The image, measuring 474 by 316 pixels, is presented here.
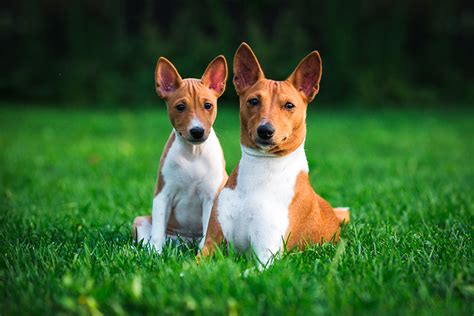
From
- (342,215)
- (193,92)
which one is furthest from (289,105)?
(342,215)

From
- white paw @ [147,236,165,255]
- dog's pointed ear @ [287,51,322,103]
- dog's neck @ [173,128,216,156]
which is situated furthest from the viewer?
dog's neck @ [173,128,216,156]

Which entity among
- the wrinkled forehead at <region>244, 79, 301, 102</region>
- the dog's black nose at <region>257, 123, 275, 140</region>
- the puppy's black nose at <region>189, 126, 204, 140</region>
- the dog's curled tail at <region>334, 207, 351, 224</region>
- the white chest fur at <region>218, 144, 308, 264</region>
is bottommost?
the dog's curled tail at <region>334, 207, 351, 224</region>

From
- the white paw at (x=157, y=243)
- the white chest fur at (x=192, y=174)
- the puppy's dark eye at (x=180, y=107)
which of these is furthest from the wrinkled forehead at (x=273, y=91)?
the white paw at (x=157, y=243)

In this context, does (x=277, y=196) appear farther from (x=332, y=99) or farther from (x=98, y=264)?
(x=332, y=99)

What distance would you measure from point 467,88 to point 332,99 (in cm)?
444

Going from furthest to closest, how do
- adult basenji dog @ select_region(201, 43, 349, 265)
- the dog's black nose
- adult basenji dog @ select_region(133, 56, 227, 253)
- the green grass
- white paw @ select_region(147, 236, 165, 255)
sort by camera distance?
1. adult basenji dog @ select_region(133, 56, 227, 253)
2. white paw @ select_region(147, 236, 165, 255)
3. adult basenji dog @ select_region(201, 43, 349, 265)
4. the dog's black nose
5. the green grass

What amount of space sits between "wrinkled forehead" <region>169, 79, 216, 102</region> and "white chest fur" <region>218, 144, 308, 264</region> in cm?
68

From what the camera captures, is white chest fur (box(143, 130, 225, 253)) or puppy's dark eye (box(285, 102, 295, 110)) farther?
white chest fur (box(143, 130, 225, 253))

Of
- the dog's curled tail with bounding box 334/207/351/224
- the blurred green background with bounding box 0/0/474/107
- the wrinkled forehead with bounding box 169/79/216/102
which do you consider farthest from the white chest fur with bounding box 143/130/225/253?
the blurred green background with bounding box 0/0/474/107

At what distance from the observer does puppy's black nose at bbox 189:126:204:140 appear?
4090 millimetres

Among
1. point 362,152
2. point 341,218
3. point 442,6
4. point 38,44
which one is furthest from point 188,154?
point 442,6

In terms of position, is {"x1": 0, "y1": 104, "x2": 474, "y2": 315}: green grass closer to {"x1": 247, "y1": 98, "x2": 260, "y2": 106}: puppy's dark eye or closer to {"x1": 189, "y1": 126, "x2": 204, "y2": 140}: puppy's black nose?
{"x1": 189, "y1": 126, "x2": 204, "y2": 140}: puppy's black nose

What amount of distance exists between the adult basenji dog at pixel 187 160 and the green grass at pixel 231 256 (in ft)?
1.11

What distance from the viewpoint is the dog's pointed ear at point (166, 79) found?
4.39 meters
